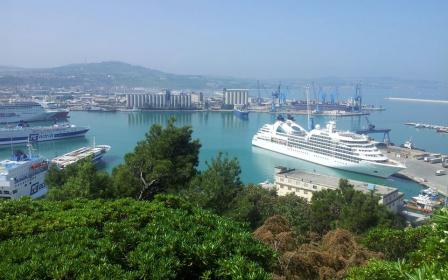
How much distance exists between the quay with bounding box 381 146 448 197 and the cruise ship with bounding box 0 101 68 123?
19.6 metres

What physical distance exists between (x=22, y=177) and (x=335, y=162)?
1061 centimetres

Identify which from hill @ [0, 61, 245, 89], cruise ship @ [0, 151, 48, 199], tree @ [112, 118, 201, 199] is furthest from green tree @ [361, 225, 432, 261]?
hill @ [0, 61, 245, 89]

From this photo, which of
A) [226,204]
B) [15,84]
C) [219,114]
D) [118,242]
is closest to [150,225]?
[118,242]

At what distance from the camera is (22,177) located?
10.4 meters

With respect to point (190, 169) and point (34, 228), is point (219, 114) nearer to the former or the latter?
point (190, 169)

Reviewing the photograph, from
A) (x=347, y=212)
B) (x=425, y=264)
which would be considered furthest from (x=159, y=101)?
(x=425, y=264)

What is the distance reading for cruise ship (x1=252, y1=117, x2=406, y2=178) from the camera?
14.3 metres

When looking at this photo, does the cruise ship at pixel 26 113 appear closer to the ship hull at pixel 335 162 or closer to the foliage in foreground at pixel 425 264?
the ship hull at pixel 335 162

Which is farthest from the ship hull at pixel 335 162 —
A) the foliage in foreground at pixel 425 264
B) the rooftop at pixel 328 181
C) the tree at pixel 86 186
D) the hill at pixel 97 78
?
the hill at pixel 97 78

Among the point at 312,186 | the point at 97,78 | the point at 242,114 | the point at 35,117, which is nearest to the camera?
the point at 312,186

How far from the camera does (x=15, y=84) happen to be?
176ft

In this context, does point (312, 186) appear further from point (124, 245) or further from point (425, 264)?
point (425, 264)

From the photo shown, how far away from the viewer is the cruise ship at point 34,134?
739 inches

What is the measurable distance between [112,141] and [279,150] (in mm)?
7950
